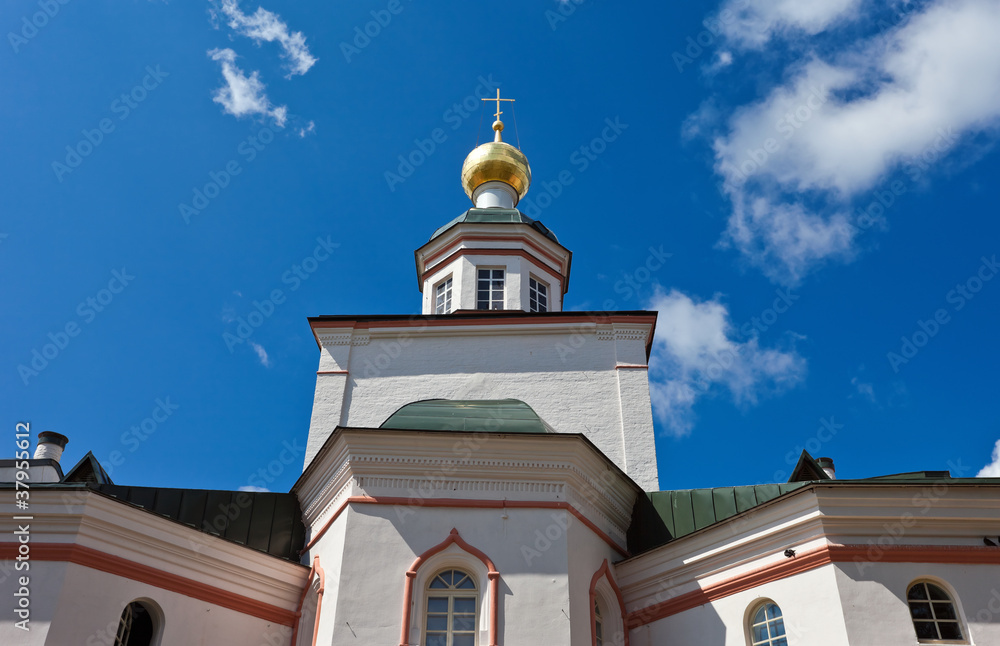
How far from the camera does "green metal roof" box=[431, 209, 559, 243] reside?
1702 centimetres

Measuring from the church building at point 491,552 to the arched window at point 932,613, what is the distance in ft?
0.06

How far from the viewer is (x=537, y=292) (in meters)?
16.6

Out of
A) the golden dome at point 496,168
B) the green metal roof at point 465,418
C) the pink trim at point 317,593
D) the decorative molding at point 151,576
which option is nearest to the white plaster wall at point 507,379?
the green metal roof at point 465,418

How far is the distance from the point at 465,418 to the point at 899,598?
205 inches

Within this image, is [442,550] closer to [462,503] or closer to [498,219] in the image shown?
[462,503]

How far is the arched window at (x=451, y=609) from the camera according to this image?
8.73 m

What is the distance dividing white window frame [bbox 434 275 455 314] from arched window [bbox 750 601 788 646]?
882 centimetres

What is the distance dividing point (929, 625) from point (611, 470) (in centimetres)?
385

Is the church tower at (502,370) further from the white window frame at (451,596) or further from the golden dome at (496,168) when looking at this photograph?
the golden dome at (496,168)

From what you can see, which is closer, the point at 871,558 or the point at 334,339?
the point at 871,558

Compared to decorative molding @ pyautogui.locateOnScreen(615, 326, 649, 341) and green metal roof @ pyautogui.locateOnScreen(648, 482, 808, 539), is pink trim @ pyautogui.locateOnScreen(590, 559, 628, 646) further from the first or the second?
decorative molding @ pyautogui.locateOnScreen(615, 326, 649, 341)

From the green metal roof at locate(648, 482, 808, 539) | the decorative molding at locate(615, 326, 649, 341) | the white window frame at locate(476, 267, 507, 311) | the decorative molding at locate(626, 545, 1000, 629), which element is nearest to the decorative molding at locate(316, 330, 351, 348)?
the white window frame at locate(476, 267, 507, 311)

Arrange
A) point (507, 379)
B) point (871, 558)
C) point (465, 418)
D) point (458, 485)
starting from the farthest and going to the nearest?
1. point (507, 379)
2. point (465, 418)
3. point (458, 485)
4. point (871, 558)

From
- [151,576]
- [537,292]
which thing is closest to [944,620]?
[151,576]
